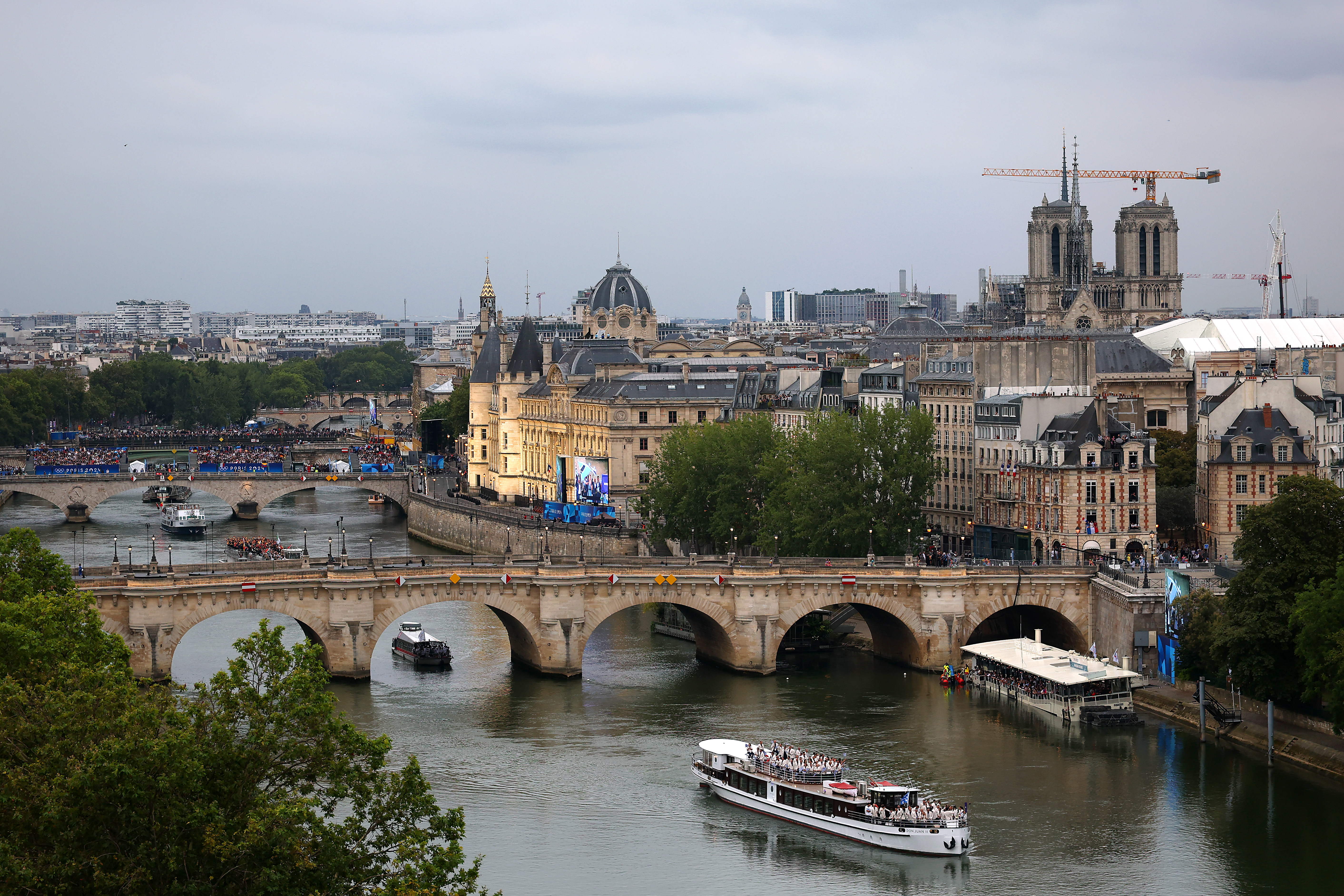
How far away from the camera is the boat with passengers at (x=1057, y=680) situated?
73812 millimetres

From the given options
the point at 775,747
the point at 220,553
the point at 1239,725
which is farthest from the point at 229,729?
the point at 220,553

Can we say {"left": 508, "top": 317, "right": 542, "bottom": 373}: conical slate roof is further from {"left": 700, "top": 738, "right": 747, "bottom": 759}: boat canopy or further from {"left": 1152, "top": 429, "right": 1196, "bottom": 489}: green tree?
{"left": 700, "top": 738, "right": 747, "bottom": 759}: boat canopy

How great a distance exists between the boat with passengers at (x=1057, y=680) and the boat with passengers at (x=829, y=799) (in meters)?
11.3

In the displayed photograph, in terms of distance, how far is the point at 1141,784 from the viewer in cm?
6544

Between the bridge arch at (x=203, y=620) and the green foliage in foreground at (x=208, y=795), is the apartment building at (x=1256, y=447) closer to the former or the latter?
the bridge arch at (x=203, y=620)

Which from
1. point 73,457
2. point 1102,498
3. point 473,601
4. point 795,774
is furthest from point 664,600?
point 73,457

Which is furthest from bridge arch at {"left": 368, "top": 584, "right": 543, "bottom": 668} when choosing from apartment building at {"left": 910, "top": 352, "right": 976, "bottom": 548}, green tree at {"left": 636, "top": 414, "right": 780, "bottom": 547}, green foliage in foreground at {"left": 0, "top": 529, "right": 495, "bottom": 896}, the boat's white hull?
green foliage in foreground at {"left": 0, "top": 529, "right": 495, "bottom": 896}

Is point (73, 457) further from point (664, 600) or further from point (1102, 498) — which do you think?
point (1102, 498)

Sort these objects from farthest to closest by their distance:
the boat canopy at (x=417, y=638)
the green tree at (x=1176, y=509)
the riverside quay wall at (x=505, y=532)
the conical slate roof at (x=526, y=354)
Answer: the conical slate roof at (x=526, y=354), the riverside quay wall at (x=505, y=532), the green tree at (x=1176, y=509), the boat canopy at (x=417, y=638)

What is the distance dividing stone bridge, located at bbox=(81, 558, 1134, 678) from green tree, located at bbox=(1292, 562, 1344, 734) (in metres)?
12.6

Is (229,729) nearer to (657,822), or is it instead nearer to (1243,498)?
(657,822)

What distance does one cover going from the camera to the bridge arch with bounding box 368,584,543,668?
79562mm

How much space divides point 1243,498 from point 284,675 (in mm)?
49561

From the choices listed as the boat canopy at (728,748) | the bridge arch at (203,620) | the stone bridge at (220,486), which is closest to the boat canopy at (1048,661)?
the boat canopy at (728,748)
